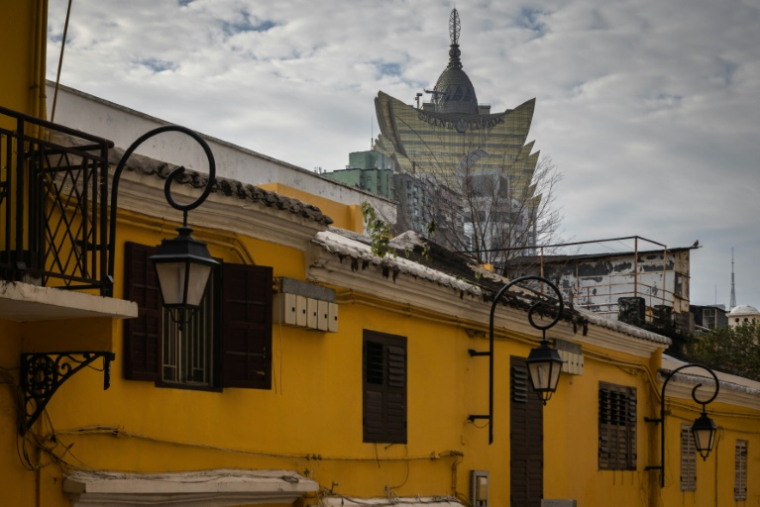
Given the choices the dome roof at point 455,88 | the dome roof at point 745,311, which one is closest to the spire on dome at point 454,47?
the dome roof at point 455,88

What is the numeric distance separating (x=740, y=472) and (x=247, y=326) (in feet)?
49.5

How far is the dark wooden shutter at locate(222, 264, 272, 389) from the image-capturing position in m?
10.5

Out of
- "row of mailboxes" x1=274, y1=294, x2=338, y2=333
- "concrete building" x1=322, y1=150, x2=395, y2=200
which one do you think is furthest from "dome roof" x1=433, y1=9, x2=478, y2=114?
"row of mailboxes" x1=274, y1=294, x2=338, y2=333

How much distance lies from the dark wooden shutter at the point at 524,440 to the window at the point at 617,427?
7.63ft

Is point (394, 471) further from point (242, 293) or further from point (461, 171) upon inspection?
point (461, 171)

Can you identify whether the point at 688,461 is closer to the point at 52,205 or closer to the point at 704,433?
the point at 704,433

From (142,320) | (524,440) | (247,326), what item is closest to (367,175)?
(524,440)

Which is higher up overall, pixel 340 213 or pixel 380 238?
pixel 340 213

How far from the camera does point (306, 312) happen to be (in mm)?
11336

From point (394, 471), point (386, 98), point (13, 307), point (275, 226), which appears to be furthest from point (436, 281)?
point (386, 98)

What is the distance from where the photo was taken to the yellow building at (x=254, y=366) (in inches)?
331

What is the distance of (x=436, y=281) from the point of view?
1348 cm

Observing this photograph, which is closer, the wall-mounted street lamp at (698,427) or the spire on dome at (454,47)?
the wall-mounted street lamp at (698,427)

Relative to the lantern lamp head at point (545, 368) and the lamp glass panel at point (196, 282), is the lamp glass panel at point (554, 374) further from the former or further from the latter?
the lamp glass panel at point (196, 282)
